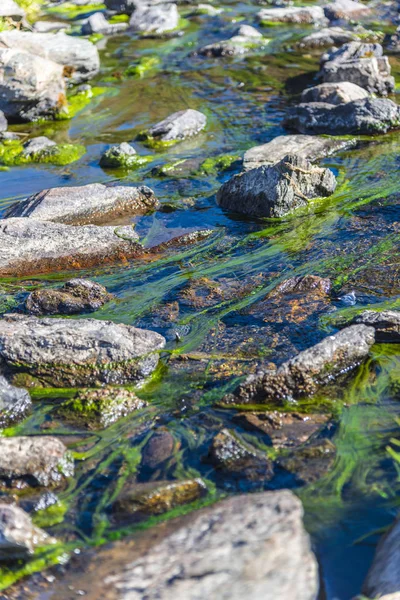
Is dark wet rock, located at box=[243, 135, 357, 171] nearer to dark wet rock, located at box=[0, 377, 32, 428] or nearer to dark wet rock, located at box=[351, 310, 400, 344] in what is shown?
dark wet rock, located at box=[351, 310, 400, 344]

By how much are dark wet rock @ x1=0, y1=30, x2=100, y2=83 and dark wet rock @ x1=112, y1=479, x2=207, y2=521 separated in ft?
36.6

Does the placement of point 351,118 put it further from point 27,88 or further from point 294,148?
point 27,88

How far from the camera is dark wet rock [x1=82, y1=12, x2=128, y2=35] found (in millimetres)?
18734

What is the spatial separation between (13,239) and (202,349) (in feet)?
9.51

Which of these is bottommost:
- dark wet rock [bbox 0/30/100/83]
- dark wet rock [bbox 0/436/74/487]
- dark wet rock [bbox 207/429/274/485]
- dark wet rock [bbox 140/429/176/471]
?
dark wet rock [bbox 140/429/176/471]

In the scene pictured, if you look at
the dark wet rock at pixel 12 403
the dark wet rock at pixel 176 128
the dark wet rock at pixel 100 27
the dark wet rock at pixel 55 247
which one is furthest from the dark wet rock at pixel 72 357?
the dark wet rock at pixel 100 27

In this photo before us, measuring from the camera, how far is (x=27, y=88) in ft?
40.3

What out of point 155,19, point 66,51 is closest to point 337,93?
point 66,51

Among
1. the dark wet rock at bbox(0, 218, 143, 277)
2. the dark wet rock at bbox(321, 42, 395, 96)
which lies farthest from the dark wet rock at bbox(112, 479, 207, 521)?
the dark wet rock at bbox(321, 42, 395, 96)

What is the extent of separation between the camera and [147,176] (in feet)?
33.0

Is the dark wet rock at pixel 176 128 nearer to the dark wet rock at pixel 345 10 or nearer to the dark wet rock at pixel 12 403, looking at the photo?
the dark wet rock at pixel 12 403

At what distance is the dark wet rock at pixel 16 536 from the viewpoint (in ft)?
12.5

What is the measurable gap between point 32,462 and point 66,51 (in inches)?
458

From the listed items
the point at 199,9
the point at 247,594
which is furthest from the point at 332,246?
the point at 199,9
